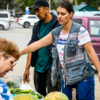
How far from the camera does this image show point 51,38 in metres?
3.21

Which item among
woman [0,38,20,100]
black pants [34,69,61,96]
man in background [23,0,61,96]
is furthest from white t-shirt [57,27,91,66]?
woman [0,38,20,100]

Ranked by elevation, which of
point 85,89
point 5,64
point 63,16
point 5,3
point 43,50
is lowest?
point 5,3

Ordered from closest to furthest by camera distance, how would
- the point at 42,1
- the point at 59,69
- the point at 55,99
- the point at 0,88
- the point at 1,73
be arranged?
the point at 0,88
the point at 1,73
the point at 55,99
the point at 59,69
the point at 42,1

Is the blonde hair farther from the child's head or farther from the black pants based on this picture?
the black pants

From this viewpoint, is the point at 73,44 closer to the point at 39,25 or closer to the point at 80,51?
the point at 80,51

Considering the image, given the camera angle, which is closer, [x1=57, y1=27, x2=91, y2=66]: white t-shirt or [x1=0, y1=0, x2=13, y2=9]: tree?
[x1=57, y1=27, x2=91, y2=66]: white t-shirt

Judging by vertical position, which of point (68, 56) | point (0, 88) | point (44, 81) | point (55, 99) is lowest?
point (44, 81)

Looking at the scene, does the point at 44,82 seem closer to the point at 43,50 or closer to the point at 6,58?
the point at 43,50

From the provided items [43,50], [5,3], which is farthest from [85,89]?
[5,3]

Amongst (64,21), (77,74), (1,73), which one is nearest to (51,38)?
(64,21)

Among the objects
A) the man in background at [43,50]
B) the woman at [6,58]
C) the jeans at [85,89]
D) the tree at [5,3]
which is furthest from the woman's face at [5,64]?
the tree at [5,3]

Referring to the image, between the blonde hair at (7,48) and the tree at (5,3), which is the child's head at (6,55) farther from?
the tree at (5,3)

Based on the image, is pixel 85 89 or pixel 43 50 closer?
pixel 85 89

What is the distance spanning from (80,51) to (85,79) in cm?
32
